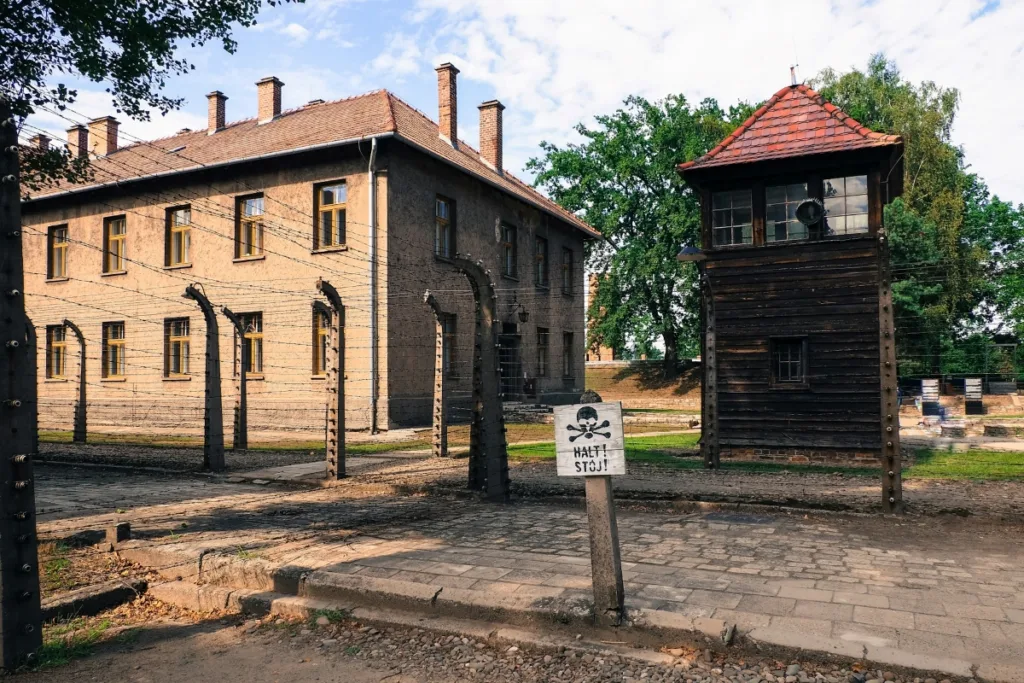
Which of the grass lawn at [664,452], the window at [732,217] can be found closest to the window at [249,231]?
the grass lawn at [664,452]

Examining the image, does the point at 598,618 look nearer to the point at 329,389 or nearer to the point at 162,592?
the point at 162,592

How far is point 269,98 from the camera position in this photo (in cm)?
2506

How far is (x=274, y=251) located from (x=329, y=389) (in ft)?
40.0

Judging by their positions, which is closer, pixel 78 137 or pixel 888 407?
pixel 888 407

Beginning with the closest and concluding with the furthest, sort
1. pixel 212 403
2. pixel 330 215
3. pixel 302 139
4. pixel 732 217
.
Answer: pixel 212 403 → pixel 732 217 → pixel 330 215 → pixel 302 139

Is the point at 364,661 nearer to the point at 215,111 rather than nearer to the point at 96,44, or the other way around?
the point at 96,44

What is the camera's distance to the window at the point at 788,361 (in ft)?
46.7

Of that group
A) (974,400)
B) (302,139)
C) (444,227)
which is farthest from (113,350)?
(974,400)

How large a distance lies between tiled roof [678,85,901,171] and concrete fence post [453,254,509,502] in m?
7.00

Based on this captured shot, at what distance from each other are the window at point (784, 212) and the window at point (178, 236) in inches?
712

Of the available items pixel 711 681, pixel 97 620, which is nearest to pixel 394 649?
pixel 711 681

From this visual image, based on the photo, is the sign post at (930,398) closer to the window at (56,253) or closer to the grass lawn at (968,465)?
the grass lawn at (968,465)

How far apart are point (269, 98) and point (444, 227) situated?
8171mm

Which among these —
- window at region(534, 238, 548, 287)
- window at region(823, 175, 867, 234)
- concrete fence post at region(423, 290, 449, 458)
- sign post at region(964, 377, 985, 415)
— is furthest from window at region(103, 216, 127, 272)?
sign post at region(964, 377, 985, 415)
